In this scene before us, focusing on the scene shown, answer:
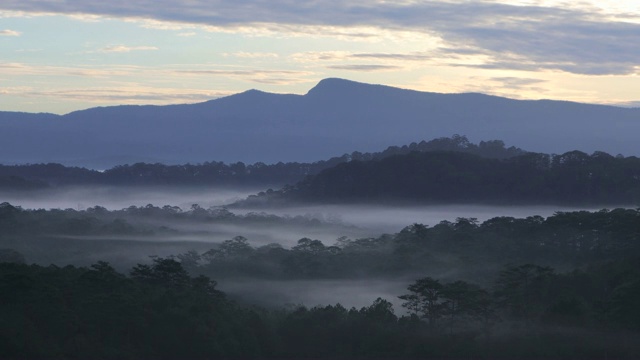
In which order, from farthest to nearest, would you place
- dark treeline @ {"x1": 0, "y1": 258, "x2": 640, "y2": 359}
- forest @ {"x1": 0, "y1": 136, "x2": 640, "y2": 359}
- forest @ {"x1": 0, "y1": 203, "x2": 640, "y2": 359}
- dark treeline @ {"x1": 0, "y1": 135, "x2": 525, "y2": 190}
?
dark treeline @ {"x1": 0, "y1": 135, "x2": 525, "y2": 190} < forest @ {"x1": 0, "y1": 136, "x2": 640, "y2": 359} < forest @ {"x1": 0, "y1": 203, "x2": 640, "y2": 359} < dark treeline @ {"x1": 0, "y1": 258, "x2": 640, "y2": 359}

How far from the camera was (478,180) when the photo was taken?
101625mm

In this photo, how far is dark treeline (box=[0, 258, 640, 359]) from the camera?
2731 centimetres

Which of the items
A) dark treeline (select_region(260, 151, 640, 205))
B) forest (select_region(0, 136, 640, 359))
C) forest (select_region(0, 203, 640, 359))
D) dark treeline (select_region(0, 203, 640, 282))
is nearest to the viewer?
forest (select_region(0, 203, 640, 359))

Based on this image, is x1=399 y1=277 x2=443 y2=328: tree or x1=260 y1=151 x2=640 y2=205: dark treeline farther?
x1=260 y1=151 x2=640 y2=205: dark treeline

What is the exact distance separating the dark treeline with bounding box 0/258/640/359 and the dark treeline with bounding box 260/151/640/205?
54353mm

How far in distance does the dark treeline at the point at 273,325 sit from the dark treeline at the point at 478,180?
5435 centimetres

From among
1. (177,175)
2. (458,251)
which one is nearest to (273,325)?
(458,251)

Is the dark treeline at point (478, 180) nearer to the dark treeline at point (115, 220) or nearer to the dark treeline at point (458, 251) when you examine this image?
the dark treeline at point (115, 220)

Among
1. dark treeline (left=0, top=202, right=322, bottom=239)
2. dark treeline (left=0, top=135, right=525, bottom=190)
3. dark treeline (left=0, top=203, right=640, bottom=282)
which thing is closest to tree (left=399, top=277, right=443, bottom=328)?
dark treeline (left=0, top=203, right=640, bottom=282)

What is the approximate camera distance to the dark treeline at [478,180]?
9094 centimetres

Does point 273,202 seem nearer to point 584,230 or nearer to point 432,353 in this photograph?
point 584,230

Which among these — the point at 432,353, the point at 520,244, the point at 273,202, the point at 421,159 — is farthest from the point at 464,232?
the point at 273,202

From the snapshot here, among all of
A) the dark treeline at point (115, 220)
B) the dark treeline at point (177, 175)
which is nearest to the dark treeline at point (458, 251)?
the dark treeline at point (115, 220)

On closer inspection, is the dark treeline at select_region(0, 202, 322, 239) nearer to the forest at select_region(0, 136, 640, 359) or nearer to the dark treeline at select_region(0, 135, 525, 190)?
the forest at select_region(0, 136, 640, 359)
